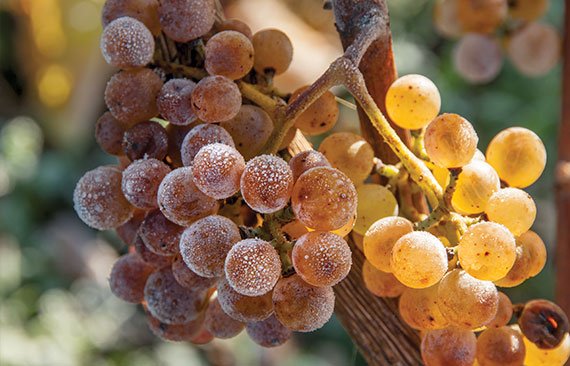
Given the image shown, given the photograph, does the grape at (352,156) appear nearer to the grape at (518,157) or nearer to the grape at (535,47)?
the grape at (518,157)

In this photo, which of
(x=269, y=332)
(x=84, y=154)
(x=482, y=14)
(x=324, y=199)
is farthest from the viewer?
(x=84, y=154)

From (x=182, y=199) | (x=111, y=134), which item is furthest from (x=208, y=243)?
(x=111, y=134)

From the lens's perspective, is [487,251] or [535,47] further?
[535,47]

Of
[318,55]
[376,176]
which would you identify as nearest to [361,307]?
[376,176]

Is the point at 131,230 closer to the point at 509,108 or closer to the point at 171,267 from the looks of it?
the point at 171,267

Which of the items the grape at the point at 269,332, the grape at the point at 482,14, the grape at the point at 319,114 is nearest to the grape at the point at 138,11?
the grape at the point at 319,114

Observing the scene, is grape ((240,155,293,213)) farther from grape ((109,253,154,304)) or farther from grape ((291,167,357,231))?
grape ((109,253,154,304))

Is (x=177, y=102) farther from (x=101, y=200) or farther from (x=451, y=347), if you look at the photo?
(x=451, y=347)

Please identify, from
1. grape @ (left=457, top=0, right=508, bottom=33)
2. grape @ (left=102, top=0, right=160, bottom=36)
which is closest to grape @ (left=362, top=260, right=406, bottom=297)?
grape @ (left=102, top=0, right=160, bottom=36)
